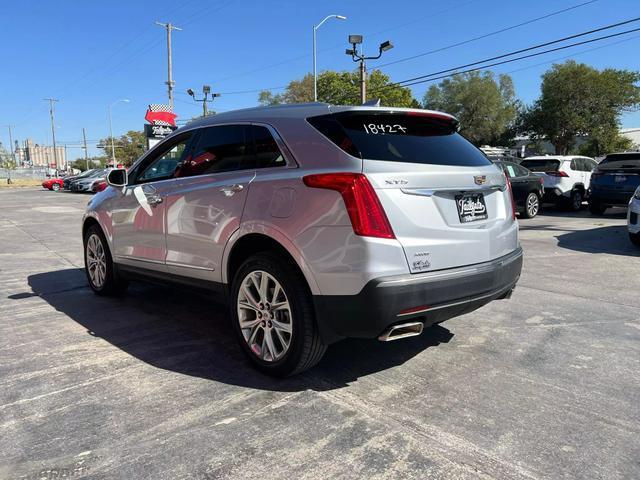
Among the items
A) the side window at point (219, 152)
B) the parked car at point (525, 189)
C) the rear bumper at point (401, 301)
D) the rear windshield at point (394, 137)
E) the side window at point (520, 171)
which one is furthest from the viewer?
the side window at point (520, 171)

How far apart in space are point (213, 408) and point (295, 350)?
594 mm

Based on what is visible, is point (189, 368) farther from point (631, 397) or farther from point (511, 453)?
point (631, 397)

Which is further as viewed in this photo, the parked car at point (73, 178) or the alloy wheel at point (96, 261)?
the parked car at point (73, 178)

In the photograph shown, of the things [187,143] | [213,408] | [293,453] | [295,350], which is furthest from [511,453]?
[187,143]

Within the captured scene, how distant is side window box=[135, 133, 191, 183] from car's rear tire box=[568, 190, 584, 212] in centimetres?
1364

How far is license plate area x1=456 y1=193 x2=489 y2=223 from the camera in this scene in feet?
10.9

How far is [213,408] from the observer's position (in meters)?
3.13

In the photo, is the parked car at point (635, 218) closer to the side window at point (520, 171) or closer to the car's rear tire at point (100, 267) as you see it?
the side window at point (520, 171)

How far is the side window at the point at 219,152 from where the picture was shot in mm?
3854

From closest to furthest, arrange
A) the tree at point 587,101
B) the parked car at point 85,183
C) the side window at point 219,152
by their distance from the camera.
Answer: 1. the side window at point 219,152
2. the parked car at point 85,183
3. the tree at point 587,101

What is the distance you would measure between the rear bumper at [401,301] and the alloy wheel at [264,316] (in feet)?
1.11

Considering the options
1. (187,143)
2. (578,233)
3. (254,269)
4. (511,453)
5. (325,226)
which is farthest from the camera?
(578,233)

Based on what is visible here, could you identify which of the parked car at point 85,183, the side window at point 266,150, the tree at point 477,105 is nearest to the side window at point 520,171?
the side window at point 266,150

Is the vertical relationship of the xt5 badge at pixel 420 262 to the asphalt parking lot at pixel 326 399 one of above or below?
above
